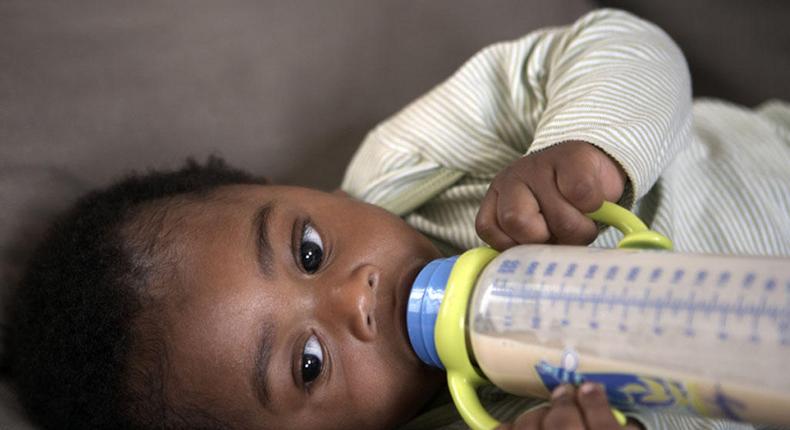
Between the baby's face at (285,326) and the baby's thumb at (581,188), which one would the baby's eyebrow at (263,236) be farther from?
the baby's thumb at (581,188)

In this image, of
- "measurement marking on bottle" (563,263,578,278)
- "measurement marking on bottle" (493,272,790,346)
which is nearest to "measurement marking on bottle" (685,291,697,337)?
"measurement marking on bottle" (493,272,790,346)

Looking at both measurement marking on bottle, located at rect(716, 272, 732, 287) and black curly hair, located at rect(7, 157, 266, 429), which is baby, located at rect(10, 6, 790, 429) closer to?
black curly hair, located at rect(7, 157, 266, 429)

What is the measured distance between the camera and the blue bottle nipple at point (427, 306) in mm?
774

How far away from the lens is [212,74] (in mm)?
1203

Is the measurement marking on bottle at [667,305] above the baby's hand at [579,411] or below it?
above

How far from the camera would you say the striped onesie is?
1.00 m

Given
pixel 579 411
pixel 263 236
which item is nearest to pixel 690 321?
pixel 579 411

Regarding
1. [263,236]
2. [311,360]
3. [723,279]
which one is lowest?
[311,360]

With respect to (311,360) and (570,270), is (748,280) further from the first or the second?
(311,360)

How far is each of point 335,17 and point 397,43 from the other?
111mm

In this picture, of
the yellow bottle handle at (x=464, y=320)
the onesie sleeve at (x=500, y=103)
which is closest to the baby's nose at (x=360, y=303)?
the yellow bottle handle at (x=464, y=320)

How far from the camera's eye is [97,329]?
0.86 meters

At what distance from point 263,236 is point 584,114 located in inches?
15.3

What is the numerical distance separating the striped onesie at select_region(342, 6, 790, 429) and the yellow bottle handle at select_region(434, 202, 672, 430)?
0.65 ft
